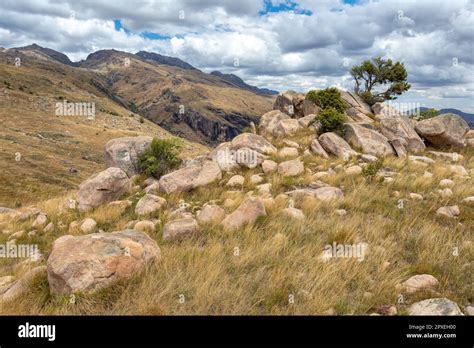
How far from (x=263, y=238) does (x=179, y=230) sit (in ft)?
7.11

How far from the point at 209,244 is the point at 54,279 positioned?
127 inches

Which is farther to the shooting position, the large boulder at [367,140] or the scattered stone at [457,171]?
the large boulder at [367,140]

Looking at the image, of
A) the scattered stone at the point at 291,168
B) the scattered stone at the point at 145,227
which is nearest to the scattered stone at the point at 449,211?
the scattered stone at the point at 291,168

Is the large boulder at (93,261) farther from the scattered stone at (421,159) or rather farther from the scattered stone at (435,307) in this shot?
the scattered stone at (421,159)

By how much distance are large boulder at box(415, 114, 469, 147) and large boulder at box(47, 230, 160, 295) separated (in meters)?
17.3

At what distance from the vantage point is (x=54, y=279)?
244 inches

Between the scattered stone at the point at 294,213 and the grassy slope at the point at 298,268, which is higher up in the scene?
the scattered stone at the point at 294,213

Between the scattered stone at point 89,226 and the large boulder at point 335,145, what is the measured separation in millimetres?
10881

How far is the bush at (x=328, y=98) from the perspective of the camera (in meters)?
20.8

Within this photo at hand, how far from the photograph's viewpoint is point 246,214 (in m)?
9.25

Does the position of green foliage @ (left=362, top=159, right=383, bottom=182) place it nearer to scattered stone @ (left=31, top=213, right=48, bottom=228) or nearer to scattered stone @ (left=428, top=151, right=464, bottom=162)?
scattered stone @ (left=428, top=151, right=464, bottom=162)

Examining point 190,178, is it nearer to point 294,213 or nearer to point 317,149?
point 294,213

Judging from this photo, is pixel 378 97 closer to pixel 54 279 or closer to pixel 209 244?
pixel 209 244
